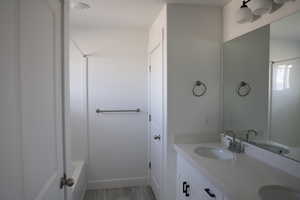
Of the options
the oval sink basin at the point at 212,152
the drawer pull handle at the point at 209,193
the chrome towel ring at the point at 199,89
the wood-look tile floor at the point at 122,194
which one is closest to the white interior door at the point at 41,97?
the drawer pull handle at the point at 209,193

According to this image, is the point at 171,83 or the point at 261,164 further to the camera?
the point at 171,83

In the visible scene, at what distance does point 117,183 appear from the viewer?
2980mm

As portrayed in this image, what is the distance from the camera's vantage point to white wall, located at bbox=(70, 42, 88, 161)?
9.28ft

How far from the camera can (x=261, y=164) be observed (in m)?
1.54

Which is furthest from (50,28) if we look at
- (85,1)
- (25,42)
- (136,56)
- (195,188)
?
(136,56)

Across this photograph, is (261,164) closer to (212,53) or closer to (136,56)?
(212,53)

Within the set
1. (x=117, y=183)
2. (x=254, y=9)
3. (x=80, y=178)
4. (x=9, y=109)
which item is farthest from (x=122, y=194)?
(x=254, y=9)

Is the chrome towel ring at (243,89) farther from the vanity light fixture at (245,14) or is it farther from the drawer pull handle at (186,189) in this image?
the drawer pull handle at (186,189)

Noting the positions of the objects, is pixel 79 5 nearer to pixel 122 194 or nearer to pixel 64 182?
pixel 64 182

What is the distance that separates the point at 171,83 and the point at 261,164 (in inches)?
42.6

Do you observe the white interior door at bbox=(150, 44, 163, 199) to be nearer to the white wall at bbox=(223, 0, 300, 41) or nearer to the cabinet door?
the cabinet door

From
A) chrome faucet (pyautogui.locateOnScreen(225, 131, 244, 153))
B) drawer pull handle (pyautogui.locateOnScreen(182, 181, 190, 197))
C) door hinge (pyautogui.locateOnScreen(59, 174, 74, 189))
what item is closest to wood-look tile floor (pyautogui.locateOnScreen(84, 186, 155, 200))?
drawer pull handle (pyautogui.locateOnScreen(182, 181, 190, 197))

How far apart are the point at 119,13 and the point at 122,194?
7.80ft

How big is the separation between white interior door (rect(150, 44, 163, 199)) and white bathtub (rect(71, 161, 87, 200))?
952 millimetres
